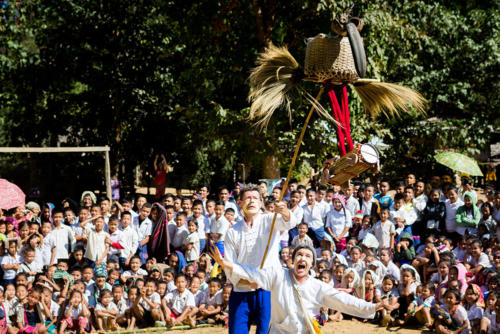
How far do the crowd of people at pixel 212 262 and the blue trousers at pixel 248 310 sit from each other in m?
2.19

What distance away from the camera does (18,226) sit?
8.97 meters

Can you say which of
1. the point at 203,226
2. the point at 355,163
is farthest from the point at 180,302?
the point at 355,163

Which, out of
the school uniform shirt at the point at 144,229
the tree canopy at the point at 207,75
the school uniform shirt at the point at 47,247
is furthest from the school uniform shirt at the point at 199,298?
the tree canopy at the point at 207,75

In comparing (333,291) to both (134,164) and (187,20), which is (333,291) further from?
(134,164)

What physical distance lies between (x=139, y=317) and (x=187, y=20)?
7789 millimetres

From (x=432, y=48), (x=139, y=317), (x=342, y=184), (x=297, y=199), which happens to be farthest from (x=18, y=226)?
(x=432, y=48)

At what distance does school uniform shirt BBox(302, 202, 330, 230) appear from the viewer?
9.16 meters

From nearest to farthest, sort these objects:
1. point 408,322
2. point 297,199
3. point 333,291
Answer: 1. point 333,291
2. point 408,322
3. point 297,199

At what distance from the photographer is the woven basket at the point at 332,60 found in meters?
4.60

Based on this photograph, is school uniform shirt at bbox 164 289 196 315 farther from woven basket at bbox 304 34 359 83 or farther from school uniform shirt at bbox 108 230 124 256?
woven basket at bbox 304 34 359 83

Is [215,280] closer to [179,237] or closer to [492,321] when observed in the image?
[179,237]

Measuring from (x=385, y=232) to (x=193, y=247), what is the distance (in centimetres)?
291

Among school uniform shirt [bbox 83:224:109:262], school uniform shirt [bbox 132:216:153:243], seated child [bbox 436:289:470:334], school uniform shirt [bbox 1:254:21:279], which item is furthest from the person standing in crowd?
seated child [bbox 436:289:470:334]

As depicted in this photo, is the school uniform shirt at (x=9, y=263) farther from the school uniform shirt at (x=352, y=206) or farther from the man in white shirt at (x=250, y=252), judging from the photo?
the school uniform shirt at (x=352, y=206)
